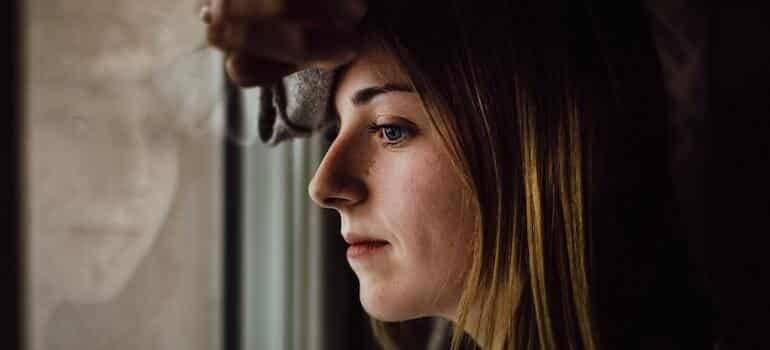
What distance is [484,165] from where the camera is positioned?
646 millimetres

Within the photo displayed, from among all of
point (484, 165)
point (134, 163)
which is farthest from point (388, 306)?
point (134, 163)

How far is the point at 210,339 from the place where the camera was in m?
0.80

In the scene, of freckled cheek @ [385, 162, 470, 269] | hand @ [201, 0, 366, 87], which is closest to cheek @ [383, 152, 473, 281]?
freckled cheek @ [385, 162, 470, 269]

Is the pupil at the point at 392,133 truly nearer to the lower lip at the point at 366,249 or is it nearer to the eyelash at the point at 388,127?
the eyelash at the point at 388,127

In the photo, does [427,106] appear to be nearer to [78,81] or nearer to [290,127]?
[290,127]

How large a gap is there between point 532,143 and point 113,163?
0.42 m

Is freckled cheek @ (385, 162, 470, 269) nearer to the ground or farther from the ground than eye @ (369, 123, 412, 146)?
nearer to the ground

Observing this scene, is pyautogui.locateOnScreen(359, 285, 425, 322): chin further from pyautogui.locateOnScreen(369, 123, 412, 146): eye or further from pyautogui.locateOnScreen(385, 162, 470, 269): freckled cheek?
pyautogui.locateOnScreen(369, 123, 412, 146): eye

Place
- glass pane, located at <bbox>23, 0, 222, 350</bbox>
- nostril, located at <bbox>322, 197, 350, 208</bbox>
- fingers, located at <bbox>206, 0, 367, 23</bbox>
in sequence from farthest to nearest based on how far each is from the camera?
nostril, located at <bbox>322, 197, 350, 208</bbox>, glass pane, located at <bbox>23, 0, 222, 350</bbox>, fingers, located at <bbox>206, 0, 367, 23</bbox>

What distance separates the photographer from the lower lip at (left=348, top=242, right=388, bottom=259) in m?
0.66

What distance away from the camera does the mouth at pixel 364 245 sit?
655 mm

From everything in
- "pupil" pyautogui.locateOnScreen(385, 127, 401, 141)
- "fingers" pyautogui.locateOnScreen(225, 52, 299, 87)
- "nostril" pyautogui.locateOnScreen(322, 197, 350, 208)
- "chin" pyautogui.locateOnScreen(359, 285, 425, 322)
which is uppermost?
"fingers" pyautogui.locateOnScreen(225, 52, 299, 87)

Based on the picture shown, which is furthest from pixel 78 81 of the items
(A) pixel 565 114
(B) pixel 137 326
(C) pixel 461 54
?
(A) pixel 565 114

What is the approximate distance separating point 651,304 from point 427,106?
0.36 metres
